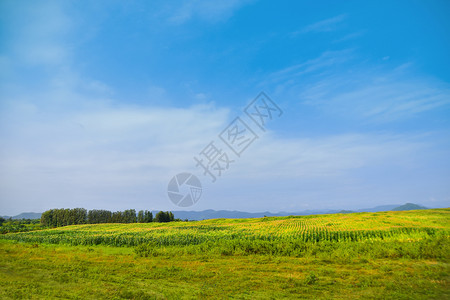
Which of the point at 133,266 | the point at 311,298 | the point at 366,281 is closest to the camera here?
the point at 311,298

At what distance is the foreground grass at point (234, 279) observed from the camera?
419 inches

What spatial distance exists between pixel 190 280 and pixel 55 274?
305 inches

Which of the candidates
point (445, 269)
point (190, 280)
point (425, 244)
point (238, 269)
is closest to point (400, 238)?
point (425, 244)

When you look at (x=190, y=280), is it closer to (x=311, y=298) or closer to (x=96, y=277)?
(x=96, y=277)

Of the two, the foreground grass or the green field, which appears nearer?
the foreground grass

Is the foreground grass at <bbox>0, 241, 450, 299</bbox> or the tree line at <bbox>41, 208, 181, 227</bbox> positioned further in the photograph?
the tree line at <bbox>41, 208, 181, 227</bbox>

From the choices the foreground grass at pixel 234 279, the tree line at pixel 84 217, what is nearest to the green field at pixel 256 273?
the foreground grass at pixel 234 279

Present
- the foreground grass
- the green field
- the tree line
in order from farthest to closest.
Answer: the tree line < the green field < the foreground grass

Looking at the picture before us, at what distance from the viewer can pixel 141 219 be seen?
403 ft

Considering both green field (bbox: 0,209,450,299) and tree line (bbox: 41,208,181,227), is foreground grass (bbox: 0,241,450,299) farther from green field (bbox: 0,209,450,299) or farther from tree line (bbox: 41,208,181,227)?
tree line (bbox: 41,208,181,227)

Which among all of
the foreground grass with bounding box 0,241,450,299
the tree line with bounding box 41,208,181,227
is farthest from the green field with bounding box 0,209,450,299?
the tree line with bounding box 41,208,181,227

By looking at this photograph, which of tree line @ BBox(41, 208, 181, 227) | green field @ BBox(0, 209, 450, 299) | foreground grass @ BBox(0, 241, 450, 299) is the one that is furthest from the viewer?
tree line @ BBox(41, 208, 181, 227)

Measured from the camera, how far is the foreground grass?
34.9 ft

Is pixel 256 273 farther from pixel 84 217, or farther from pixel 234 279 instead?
pixel 84 217
